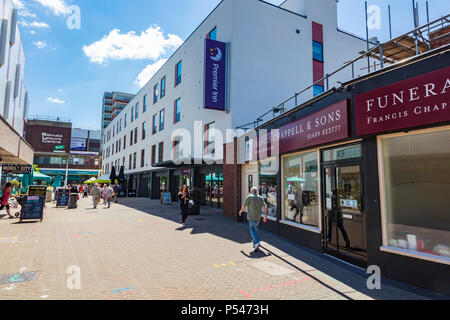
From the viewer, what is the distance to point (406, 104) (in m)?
4.85

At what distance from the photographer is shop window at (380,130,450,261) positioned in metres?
4.96

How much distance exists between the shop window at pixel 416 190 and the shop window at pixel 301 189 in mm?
2303

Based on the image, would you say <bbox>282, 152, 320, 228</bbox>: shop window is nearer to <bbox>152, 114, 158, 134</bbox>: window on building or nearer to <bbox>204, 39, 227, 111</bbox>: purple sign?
<bbox>204, 39, 227, 111</bbox>: purple sign

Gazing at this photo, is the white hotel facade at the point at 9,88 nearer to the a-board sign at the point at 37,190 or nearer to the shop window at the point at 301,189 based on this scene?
the a-board sign at the point at 37,190

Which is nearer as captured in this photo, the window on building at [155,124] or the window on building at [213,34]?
the window on building at [213,34]

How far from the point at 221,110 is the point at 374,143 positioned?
10.6 metres

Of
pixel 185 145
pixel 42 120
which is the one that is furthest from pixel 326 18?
pixel 42 120

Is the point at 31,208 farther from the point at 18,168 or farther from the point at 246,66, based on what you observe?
the point at 246,66

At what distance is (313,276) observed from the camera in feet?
17.1

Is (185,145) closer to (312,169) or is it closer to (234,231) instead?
(234,231)

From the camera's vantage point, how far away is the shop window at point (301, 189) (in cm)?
778

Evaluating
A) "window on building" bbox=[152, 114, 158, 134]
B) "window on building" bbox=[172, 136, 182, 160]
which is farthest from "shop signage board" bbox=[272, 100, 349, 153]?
"window on building" bbox=[152, 114, 158, 134]

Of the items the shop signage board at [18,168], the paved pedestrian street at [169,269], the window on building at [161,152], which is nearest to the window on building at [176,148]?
the window on building at [161,152]

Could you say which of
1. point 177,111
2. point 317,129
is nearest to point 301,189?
point 317,129
